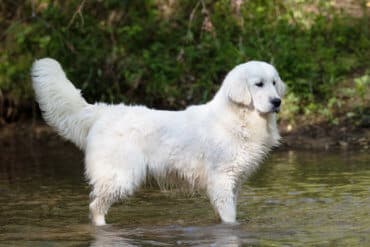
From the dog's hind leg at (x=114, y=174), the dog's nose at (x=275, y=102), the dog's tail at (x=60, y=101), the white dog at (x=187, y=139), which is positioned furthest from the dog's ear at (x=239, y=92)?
the dog's tail at (x=60, y=101)

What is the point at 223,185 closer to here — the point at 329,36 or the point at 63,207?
the point at 63,207

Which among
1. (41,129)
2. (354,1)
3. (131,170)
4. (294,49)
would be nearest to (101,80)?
(41,129)

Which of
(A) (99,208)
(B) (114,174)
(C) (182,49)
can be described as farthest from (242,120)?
(C) (182,49)

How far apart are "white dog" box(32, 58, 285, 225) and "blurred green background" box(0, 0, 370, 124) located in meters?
5.08

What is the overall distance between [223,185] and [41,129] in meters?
7.02

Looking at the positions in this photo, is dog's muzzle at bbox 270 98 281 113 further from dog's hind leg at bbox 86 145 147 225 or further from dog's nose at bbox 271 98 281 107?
dog's hind leg at bbox 86 145 147 225

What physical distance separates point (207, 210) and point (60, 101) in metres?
1.88

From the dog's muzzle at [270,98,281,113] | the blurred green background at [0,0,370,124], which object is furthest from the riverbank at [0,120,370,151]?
the dog's muzzle at [270,98,281,113]

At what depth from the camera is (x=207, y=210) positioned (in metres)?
8.54

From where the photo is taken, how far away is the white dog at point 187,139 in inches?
308

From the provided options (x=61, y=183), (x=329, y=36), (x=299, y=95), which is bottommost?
(x=61, y=183)

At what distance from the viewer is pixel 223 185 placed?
25.7 ft

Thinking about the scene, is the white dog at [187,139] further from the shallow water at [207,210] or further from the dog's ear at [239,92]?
the shallow water at [207,210]

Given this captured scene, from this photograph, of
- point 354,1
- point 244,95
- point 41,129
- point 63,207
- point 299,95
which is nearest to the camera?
point 244,95
